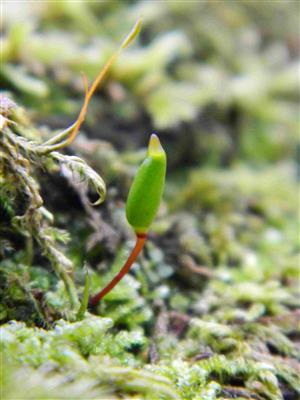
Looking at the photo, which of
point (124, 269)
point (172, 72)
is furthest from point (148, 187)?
point (172, 72)

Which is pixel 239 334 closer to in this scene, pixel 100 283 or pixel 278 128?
pixel 100 283

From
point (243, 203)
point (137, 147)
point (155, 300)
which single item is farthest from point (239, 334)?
point (137, 147)

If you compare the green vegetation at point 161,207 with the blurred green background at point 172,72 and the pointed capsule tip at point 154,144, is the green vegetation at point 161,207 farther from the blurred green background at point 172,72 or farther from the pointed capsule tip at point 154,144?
the pointed capsule tip at point 154,144

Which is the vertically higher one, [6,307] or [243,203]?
→ [6,307]

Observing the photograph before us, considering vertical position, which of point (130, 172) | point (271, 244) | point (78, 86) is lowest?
point (271, 244)

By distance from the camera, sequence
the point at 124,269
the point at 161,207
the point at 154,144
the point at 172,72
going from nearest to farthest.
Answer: the point at 154,144 → the point at 124,269 → the point at 161,207 → the point at 172,72

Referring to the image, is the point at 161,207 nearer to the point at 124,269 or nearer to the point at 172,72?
the point at 124,269
